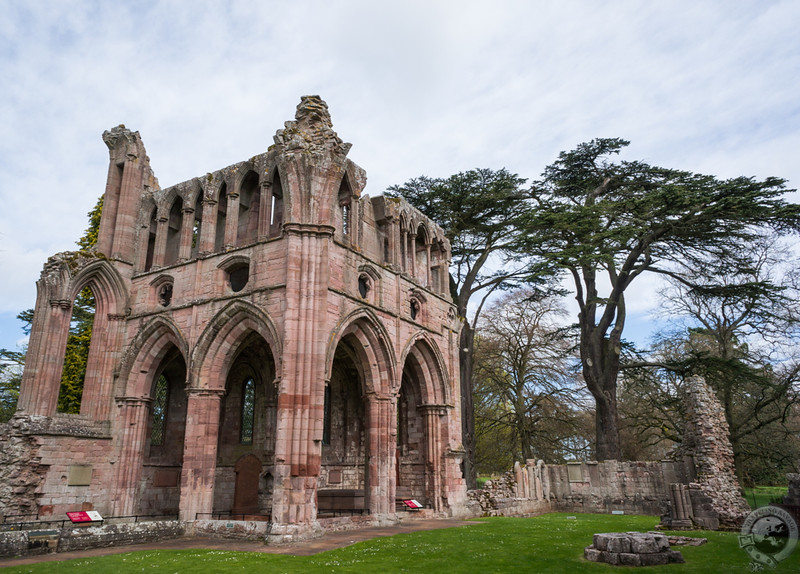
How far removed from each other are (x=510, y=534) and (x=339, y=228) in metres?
9.43

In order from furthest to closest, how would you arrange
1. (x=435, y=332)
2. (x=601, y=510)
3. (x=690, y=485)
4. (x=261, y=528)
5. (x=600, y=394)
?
1. (x=600, y=394)
2. (x=601, y=510)
3. (x=435, y=332)
4. (x=690, y=485)
5. (x=261, y=528)

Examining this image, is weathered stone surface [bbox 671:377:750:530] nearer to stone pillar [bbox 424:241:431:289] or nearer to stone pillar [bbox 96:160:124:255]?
stone pillar [bbox 424:241:431:289]

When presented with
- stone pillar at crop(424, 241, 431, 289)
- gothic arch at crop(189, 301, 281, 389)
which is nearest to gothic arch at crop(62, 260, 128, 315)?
Result: gothic arch at crop(189, 301, 281, 389)

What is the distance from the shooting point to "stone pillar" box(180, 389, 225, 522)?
14.0 meters

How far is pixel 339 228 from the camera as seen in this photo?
55.4 ft

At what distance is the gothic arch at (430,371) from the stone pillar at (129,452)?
323 inches

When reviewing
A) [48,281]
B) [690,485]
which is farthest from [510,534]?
[48,281]

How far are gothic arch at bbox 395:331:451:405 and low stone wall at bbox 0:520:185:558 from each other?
29.2ft

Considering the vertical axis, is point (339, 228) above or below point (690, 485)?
above

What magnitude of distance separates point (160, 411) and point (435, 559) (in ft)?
43.2

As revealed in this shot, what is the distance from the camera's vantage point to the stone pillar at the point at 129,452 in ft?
51.3

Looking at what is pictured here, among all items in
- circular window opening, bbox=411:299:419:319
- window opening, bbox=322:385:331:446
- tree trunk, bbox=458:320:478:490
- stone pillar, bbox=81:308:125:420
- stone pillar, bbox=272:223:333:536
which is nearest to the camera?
stone pillar, bbox=272:223:333:536

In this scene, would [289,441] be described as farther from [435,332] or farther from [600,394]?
[600,394]

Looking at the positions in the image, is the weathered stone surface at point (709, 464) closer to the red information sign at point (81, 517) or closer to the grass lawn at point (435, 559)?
the grass lawn at point (435, 559)
